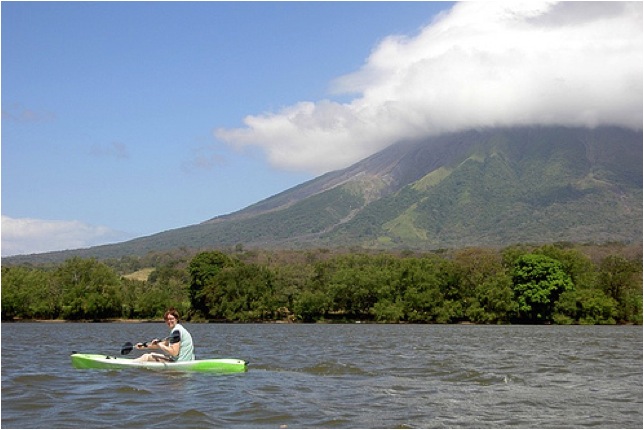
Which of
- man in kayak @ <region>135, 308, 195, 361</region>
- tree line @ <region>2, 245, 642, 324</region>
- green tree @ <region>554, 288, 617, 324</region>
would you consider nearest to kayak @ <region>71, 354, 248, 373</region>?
man in kayak @ <region>135, 308, 195, 361</region>

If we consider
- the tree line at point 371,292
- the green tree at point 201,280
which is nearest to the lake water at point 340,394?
the tree line at point 371,292

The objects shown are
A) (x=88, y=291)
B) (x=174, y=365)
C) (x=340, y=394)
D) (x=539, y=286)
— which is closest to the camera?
(x=340, y=394)

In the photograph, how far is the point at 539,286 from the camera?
79.2 metres

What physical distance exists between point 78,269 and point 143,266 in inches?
3089

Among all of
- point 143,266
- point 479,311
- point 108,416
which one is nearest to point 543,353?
point 108,416

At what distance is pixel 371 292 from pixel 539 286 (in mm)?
18760

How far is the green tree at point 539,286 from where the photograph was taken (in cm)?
7897

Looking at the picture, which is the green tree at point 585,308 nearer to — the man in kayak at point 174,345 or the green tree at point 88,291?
the green tree at point 88,291

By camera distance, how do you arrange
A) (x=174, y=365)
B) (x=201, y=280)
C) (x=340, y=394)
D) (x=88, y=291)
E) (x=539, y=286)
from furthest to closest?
(x=201, y=280)
(x=88, y=291)
(x=539, y=286)
(x=174, y=365)
(x=340, y=394)

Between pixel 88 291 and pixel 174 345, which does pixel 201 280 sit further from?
pixel 174 345

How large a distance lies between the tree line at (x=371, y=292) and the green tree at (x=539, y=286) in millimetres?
104

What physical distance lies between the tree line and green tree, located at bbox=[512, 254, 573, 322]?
0.10 m

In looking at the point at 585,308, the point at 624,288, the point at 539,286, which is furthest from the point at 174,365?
the point at 624,288

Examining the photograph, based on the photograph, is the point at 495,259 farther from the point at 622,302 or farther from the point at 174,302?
the point at 174,302
